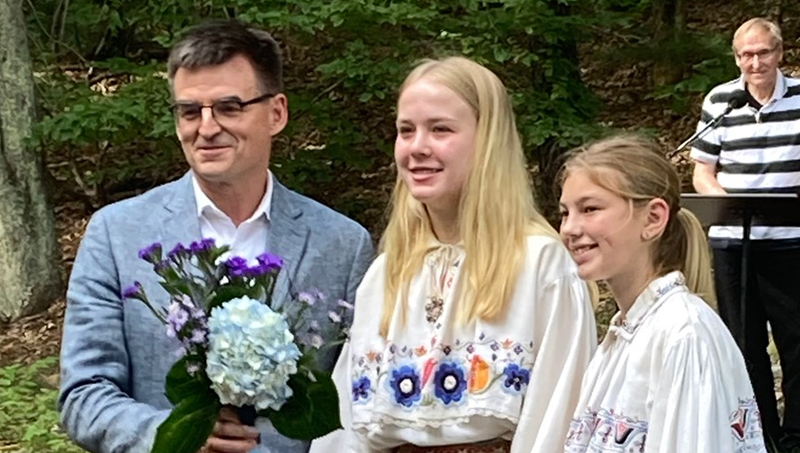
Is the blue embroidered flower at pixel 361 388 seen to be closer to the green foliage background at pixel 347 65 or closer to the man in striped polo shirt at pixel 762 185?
the man in striped polo shirt at pixel 762 185

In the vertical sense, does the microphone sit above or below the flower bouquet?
above

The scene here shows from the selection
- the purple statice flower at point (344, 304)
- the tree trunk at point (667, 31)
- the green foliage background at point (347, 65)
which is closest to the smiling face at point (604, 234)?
the purple statice flower at point (344, 304)

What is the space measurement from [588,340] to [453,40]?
563 cm

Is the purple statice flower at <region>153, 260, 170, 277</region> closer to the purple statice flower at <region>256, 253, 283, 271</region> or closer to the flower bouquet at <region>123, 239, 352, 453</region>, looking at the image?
the flower bouquet at <region>123, 239, 352, 453</region>

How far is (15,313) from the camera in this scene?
9078mm

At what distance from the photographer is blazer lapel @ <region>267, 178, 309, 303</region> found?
2.77 m

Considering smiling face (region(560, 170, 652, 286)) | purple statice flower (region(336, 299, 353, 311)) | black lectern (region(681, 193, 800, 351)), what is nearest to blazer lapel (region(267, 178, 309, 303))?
purple statice flower (region(336, 299, 353, 311))

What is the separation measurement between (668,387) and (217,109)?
1103mm

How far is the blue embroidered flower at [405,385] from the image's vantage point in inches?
108

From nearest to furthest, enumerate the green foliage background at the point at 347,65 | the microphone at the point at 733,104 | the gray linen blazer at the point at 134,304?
1. the gray linen blazer at the point at 134,304
2. the microphone at the point at 733,104
3. the green foliage background at the point at 347,65

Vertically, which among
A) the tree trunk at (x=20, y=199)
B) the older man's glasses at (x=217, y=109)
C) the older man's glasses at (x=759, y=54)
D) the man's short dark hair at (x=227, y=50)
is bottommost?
the tree trunk at (x=20, y=199)

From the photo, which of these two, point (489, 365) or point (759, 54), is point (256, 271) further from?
point (759, 54)

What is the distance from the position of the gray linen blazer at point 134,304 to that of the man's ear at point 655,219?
696 millimetres

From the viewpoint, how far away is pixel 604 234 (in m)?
2.59
